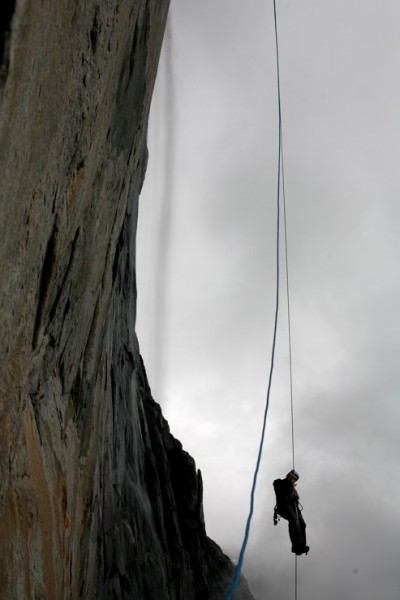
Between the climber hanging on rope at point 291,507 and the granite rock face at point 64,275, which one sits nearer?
the granite rock face at point 64,275

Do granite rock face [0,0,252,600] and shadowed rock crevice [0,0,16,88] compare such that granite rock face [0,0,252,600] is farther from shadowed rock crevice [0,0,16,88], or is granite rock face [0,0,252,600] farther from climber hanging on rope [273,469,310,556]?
climber hanging on rope [273,469,310,556]

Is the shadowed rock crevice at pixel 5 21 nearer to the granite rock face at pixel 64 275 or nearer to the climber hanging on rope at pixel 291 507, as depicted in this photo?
the granite rock face at pixel 64 275

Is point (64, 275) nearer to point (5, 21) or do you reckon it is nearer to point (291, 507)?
point (5, 21)

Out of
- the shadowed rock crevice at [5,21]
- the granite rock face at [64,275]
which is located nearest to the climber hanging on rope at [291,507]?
the granite rock face at [64,275]

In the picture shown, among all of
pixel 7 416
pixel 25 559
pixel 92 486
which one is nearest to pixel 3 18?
pixel 7 416

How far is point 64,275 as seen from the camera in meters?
8.02

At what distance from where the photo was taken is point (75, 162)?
23.4ft

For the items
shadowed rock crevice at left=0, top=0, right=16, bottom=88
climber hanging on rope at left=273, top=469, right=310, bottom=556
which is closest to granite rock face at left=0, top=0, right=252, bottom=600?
shadowed rock crevice at left=0, top=0, right=16, bottom=88

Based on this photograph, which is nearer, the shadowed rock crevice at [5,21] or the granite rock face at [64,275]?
the shadowed rock crevice at [5,21]

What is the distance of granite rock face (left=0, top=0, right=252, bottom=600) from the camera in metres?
5.36

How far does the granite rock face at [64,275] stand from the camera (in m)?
5.36

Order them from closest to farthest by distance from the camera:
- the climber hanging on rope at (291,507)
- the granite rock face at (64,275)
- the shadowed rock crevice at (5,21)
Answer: the shadowed rock crevice at (5,21) < the granite rock face at (64,275) < the climber hanging on rope at (291,507)

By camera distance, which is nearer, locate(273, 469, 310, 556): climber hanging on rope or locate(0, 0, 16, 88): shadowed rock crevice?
locate(0, 0, 16, 88): shadowed rock crevice

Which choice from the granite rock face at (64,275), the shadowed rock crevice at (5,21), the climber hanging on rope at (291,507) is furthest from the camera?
the climber hanging on rope at (291,507)
